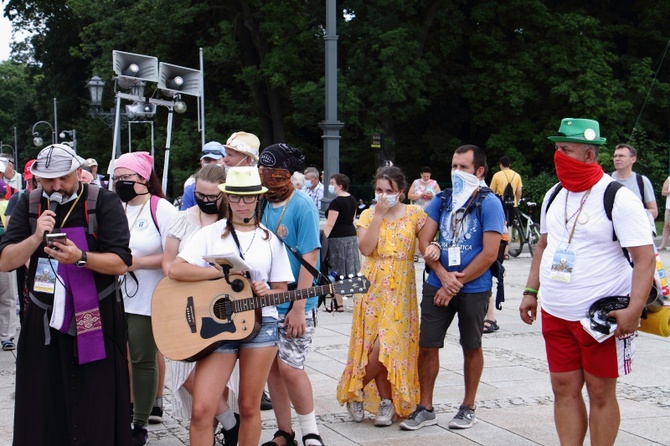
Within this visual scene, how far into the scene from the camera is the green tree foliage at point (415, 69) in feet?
98.6

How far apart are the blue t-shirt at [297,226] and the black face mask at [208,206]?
1.04 feet

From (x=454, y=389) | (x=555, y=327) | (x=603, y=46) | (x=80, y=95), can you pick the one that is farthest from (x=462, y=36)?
(x=555, y=327)

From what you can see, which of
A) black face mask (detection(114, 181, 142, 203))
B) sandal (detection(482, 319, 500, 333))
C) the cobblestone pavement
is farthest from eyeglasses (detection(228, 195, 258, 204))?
sandal (detection(482, 319, 500, 333))

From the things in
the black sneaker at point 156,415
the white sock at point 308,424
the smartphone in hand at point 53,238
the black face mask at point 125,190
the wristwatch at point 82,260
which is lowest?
the black sneaker at point 156,415

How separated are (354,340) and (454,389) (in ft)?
4.14

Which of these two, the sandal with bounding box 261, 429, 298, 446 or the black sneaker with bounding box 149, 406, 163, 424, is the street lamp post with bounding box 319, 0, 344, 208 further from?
the sandal with bounding box 261, 429, 298, 446

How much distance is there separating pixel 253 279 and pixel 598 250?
180 centimetres

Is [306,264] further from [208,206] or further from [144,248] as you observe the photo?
[144,248]

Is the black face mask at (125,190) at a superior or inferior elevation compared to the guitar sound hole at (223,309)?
superior

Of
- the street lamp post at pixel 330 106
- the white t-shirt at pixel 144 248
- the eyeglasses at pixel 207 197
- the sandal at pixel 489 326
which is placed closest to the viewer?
the eyeglasses at pixel 207 197

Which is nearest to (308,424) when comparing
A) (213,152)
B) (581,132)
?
(581,132)

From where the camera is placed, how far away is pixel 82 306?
451cm

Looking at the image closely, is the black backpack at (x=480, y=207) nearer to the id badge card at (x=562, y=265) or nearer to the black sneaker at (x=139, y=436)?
the id badge card at (x=562, y=265)

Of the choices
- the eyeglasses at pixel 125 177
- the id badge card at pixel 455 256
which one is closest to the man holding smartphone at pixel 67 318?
the eyeglasses at pixel 125 177
